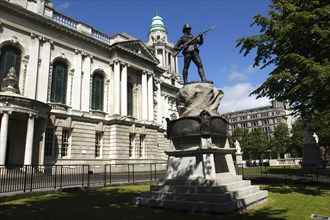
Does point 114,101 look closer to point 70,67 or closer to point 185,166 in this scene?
point 70,67

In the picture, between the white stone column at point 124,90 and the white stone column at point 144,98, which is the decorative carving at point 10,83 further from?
the white stone column at point 144,98

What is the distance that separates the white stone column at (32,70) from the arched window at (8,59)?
1.06m

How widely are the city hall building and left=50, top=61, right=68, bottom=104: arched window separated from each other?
11 centimetres

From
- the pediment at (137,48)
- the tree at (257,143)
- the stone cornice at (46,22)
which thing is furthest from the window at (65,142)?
the tree at (257,143)

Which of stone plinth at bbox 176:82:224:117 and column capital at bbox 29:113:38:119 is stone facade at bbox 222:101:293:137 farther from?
stone plinth at bbox 176:82:224:117

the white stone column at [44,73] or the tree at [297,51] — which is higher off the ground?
the white stone column at [44,73]

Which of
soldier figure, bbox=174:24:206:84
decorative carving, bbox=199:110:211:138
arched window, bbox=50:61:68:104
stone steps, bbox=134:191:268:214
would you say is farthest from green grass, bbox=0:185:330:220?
arched window, bbox=50:61:68:104

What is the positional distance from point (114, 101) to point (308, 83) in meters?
26.4

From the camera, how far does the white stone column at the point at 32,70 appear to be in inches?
1049

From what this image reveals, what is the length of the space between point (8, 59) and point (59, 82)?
5584 mm

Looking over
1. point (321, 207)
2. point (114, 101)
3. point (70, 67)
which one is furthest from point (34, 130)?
point (321, 207)

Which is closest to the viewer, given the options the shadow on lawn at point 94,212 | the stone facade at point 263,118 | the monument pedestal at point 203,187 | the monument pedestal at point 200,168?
the shadow on lawn at point 94,212

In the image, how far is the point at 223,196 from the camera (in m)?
7.90

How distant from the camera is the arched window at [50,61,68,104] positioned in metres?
29.7
